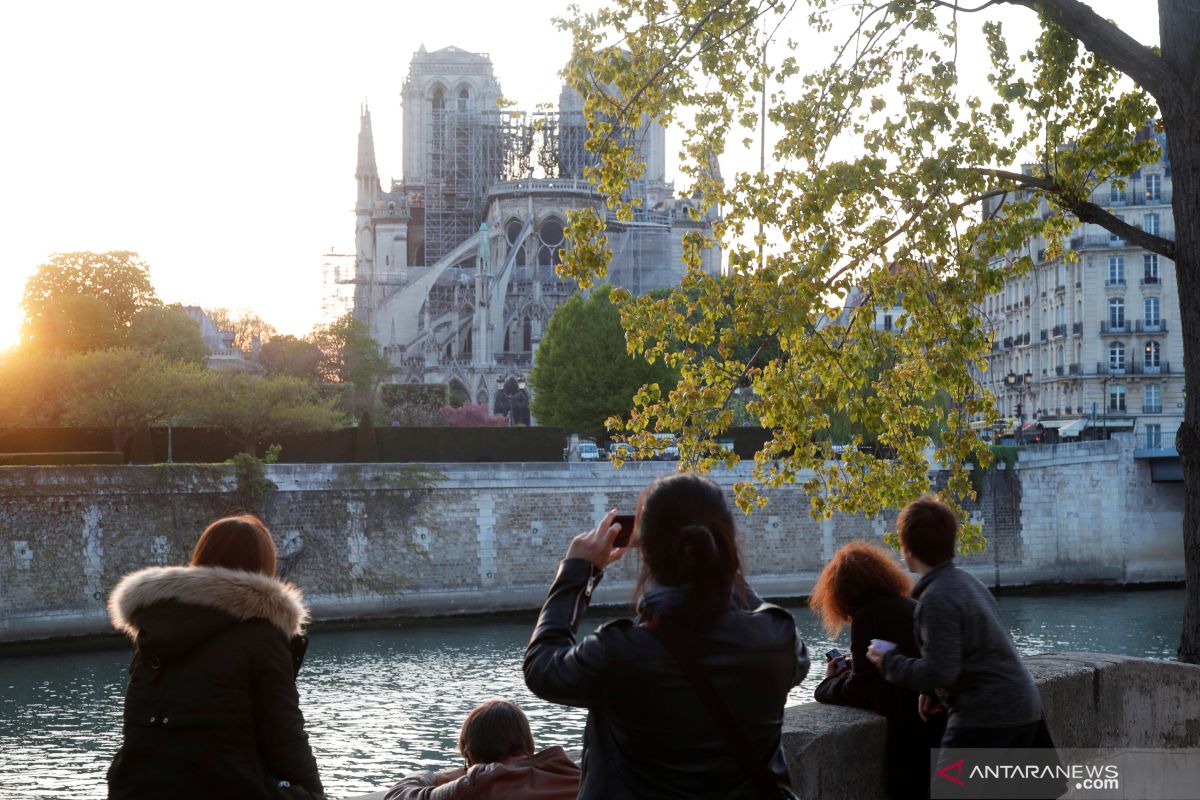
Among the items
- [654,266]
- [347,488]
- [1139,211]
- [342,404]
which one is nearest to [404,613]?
[347,488]

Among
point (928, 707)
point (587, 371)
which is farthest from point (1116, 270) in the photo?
point (928, 707)

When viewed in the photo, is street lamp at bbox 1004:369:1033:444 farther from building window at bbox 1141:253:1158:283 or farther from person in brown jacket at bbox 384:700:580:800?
person in brown jacket at bbox 384:700:580:800

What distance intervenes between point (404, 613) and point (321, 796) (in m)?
24.2

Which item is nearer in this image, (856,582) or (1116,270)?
(856,582)

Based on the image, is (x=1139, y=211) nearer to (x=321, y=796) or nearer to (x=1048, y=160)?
(x=1048, y=160)

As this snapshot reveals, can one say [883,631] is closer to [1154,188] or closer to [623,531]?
[623,531]

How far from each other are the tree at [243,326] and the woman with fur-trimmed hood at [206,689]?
216 feet

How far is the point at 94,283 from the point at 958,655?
1870 inches

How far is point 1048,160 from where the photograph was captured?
21.9 ft

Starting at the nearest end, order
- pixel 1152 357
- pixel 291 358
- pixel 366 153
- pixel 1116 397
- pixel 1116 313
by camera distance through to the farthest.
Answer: pixel 1116 313 → pixel 1152 357 → pixel 1116 397 → pixel 291 358 → pixel 366 153

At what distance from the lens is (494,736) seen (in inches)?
159

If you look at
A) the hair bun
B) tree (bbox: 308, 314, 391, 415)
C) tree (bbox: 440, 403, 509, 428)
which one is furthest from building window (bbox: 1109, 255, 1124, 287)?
the hair bun

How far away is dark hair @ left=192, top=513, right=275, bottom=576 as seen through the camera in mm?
3322

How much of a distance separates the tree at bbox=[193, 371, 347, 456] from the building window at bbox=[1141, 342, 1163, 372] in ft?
85.5
